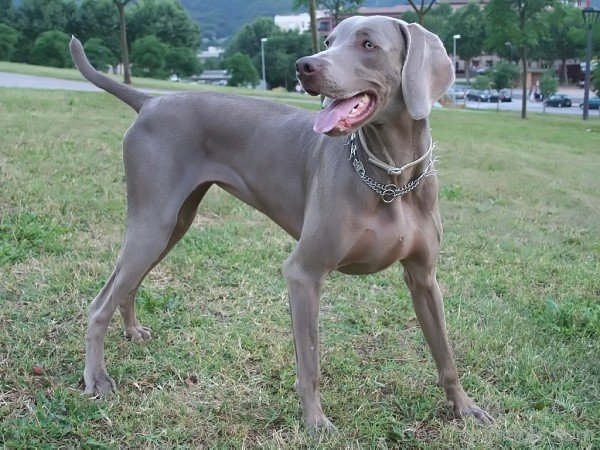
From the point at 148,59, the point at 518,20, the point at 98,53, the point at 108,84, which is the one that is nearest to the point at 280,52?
the point at 148,59

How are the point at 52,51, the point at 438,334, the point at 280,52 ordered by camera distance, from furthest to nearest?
the point at 280,52
the point at 52,51
the point at 438,334

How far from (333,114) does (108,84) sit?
5.42 ft

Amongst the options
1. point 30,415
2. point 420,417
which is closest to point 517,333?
point 420,417

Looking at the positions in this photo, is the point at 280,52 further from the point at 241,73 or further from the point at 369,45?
the point at 369,45

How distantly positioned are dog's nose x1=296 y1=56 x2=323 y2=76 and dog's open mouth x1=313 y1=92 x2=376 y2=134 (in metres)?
0.17

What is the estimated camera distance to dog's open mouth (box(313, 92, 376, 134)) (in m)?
2.71

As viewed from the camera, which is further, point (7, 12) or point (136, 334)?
point (7, 12)

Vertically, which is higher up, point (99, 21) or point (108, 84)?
point (99, 21)

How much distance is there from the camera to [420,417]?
11.0 feet

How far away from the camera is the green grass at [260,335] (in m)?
3.20

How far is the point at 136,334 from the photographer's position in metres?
4.05

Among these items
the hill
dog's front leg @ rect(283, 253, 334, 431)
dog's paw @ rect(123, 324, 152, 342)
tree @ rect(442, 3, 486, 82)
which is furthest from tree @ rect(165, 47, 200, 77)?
the hill

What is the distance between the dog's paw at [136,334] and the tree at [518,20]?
24413 millimetres

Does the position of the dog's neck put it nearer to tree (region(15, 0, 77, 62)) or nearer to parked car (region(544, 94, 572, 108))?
tree (region(15, 0, 77, 62))
